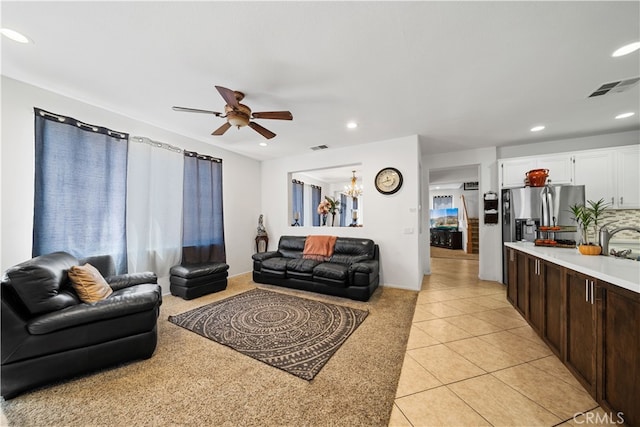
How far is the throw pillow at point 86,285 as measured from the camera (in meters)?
2.07

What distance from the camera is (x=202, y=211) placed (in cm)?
421

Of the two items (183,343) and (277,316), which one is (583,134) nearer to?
(277,316)

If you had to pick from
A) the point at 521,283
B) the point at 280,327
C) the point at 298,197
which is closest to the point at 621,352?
the point at 521,283

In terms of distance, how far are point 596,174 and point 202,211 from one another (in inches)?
263

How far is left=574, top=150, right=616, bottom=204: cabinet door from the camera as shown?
11.4 feet

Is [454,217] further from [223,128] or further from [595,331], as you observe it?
[223,128]

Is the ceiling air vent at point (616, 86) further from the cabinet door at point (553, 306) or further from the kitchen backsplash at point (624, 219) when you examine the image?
the kitchen backsplash at point (624, 219)

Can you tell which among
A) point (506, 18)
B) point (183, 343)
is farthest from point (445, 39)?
point (183, 343)

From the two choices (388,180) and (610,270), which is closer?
(610,270)

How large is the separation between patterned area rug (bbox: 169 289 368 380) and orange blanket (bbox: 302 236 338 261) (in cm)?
98

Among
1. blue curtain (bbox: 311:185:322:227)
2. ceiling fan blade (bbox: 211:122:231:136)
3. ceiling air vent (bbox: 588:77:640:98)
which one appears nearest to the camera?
ceiling air vent (bbox: 588:77:640:98)

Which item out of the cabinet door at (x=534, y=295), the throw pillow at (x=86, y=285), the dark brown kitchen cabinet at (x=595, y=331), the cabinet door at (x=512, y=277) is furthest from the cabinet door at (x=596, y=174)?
the throw pillow at (x=86, y=285)

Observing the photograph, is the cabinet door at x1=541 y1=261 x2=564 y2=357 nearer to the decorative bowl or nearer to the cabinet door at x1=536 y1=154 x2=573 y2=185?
the decorative bowl

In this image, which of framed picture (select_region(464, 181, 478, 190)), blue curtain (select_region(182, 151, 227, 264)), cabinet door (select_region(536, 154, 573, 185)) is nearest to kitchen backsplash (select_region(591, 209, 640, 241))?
cabinet door (select_region(536, 154, 573, 185))
